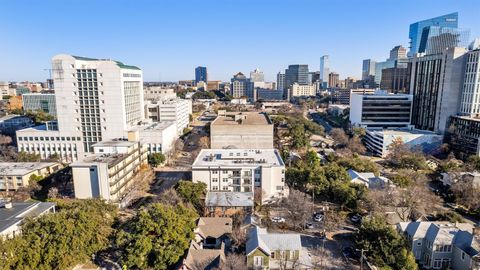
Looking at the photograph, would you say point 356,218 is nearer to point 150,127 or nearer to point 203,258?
point 203,258

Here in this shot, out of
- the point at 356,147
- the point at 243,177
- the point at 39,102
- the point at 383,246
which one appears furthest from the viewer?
the point at 39,102

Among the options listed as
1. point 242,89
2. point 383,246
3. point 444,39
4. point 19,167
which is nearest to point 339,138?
point 383,246

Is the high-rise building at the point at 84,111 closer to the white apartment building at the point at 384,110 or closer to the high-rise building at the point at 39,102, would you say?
the high-rise building at the point at 39,102

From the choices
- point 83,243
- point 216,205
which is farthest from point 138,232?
point 216,205

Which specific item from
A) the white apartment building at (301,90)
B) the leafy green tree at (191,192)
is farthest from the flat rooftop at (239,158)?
the white apartment building at (301,90)

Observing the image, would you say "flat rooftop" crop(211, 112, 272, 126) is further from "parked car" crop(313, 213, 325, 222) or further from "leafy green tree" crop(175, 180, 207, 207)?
"parked car" crop(313, 213, 325, 222)

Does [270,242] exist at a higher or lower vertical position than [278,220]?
higher

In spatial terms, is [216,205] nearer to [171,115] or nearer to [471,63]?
[171,115]
